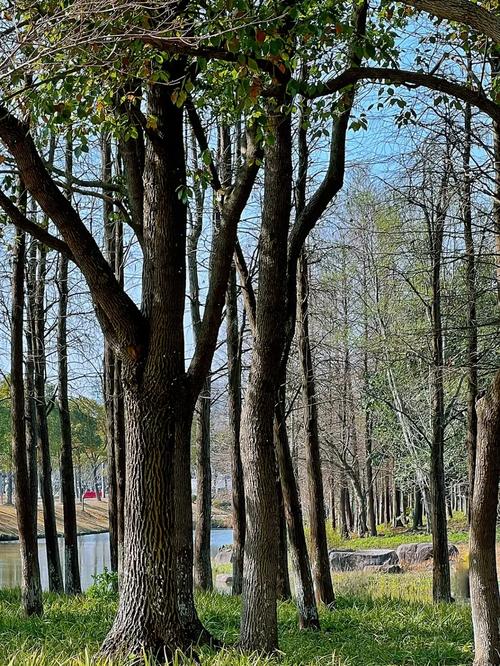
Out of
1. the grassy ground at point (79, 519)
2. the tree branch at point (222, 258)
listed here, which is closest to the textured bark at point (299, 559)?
the tree branch at point (222, 258)

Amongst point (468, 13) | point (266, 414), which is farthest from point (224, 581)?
point (468, 13)

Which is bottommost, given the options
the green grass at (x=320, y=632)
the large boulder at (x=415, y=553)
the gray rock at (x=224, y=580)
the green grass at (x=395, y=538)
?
the green grass at (x=395, y=538)

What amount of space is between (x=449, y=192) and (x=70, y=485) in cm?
806

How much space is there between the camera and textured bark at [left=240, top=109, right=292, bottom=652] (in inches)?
247

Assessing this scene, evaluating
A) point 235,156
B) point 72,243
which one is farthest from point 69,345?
point 72,243

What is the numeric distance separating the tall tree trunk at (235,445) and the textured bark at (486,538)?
6.04m

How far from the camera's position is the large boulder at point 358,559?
19.8 metres

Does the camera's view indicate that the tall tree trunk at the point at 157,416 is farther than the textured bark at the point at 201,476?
No

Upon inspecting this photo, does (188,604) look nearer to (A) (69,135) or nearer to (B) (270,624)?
(B) (270,624)

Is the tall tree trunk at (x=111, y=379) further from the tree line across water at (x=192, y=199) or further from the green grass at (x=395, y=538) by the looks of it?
the green grass at (x=395, y=538)

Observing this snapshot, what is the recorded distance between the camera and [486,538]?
6160mm

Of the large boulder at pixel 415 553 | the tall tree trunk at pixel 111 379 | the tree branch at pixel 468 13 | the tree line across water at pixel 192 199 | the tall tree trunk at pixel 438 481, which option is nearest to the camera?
the tree branch at pixel 468 13

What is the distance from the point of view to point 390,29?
7496 mm

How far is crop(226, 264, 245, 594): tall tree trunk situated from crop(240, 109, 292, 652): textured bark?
5.04 meters
